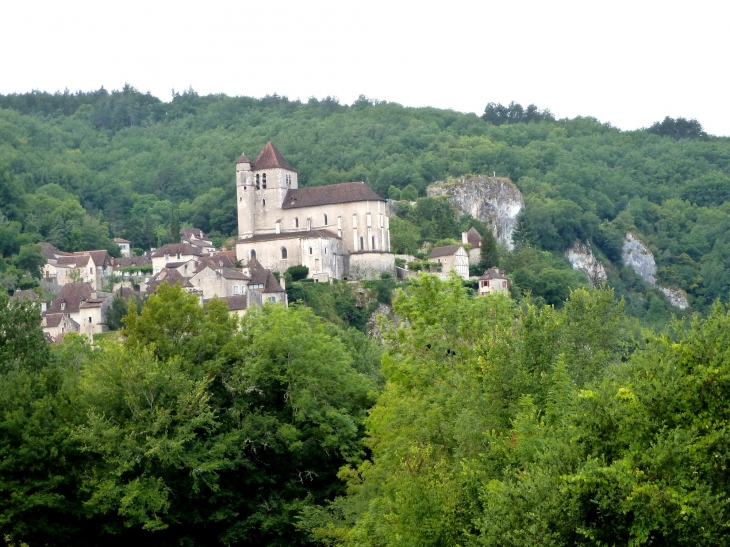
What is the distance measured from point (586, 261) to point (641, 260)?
11.2 meters

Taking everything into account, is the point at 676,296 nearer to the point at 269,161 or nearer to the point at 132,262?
the point at 269,161

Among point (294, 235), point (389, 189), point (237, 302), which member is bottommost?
point (237, 302)

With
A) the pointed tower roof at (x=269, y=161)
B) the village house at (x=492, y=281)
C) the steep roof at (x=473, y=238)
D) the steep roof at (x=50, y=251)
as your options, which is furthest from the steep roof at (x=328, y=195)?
the steep roof at (x=50, y=251)

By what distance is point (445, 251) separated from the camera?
112188 mm

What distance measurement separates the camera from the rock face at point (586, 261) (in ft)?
503

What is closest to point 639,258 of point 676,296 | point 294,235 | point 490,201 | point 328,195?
point 676,296

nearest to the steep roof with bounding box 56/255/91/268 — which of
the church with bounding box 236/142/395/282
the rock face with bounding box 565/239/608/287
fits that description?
the church with bounding box 236/142/395/282

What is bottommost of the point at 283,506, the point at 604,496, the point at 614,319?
the point at 283,506

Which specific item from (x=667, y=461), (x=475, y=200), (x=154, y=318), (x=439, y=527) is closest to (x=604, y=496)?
(x=667, y=461)

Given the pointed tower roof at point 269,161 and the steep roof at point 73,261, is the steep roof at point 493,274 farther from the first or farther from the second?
the steep roof at point 73,261

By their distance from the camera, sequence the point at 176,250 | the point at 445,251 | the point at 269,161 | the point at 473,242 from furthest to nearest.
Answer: the point at 473,242, the point at 176,250, the point at 269,161, the point at 445,251

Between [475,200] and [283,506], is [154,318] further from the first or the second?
[475,200]

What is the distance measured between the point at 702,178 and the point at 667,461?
179 metres

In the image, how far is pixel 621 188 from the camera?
19562 centimetres
